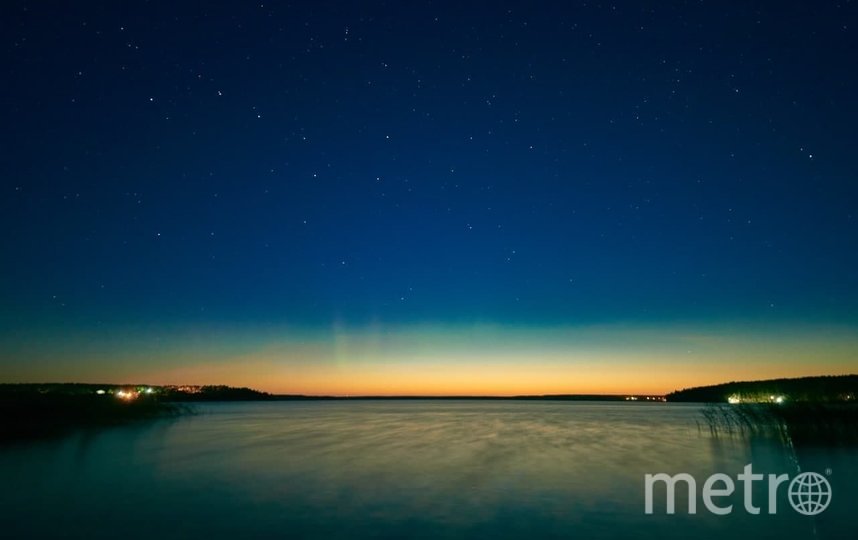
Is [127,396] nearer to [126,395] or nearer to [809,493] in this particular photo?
[126,395]

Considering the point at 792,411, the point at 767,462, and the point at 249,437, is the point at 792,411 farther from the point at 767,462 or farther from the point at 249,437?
the point at 249,437

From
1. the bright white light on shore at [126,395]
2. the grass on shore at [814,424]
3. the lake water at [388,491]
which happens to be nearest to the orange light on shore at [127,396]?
the bright white light on shore at [126,395]

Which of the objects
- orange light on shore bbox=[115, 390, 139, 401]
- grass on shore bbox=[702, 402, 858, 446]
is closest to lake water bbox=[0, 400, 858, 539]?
grass on shore bbox=[702, 402, 858, 446]

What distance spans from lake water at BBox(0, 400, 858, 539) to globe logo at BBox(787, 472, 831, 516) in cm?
44

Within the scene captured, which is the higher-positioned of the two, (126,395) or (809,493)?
(809,493)

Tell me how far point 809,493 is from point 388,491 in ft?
57.0

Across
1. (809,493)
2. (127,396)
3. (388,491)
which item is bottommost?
(127,396)

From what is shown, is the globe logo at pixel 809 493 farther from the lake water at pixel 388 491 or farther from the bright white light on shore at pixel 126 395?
the bright white light on shore at pixel 126 395

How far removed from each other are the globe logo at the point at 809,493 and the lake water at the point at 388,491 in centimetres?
44

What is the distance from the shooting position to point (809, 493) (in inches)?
983

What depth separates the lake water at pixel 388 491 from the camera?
1834cm

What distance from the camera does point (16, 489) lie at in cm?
2473

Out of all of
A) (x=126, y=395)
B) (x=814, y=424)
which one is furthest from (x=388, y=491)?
(x=126, y=395)

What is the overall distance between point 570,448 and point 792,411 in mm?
17658
